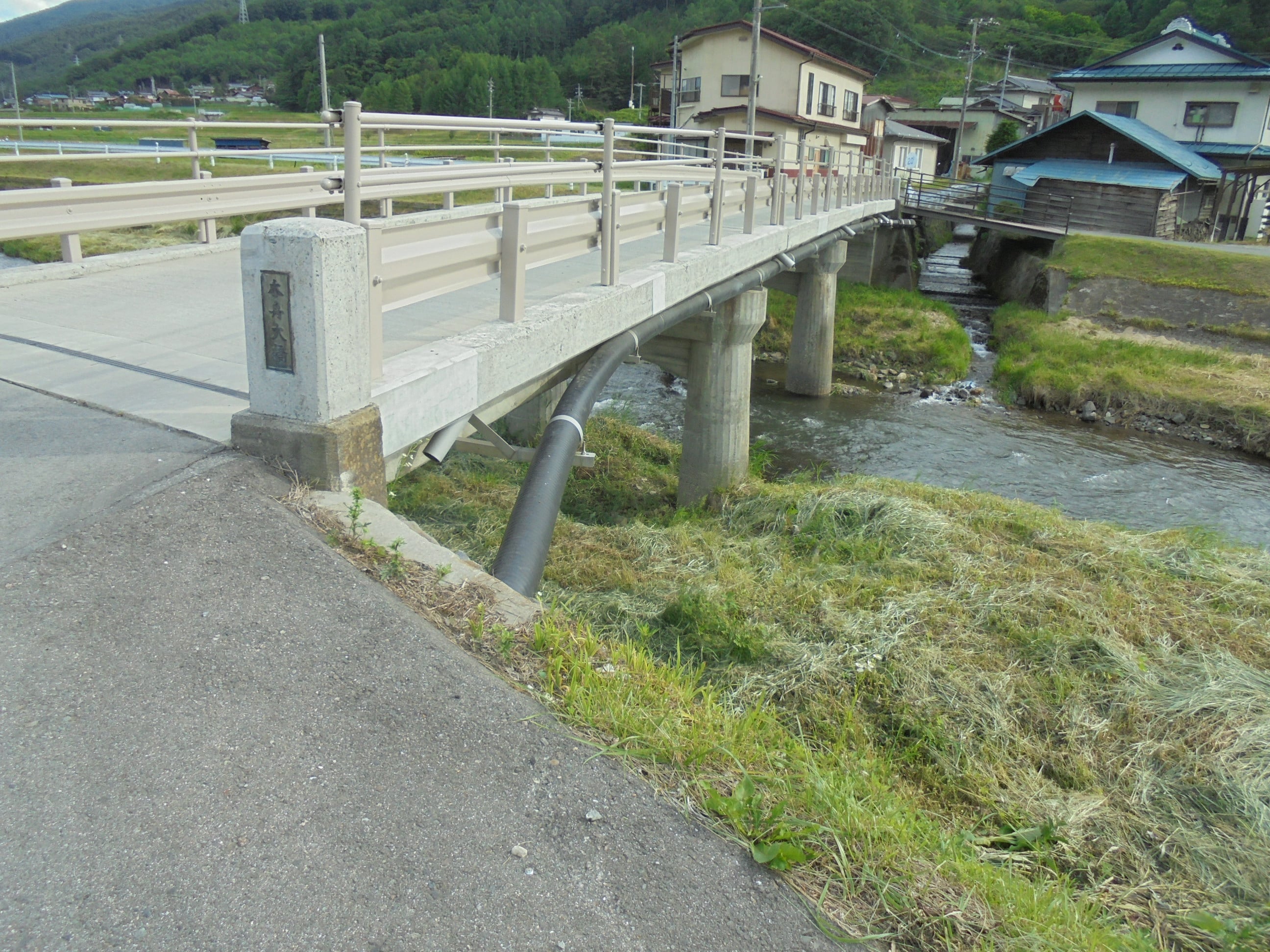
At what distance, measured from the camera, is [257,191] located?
10.7 metres

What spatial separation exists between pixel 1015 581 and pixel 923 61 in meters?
127

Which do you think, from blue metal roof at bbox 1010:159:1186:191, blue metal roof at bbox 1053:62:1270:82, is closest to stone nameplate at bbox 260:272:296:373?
blue metal roof at bbox 1010:159:1186:191

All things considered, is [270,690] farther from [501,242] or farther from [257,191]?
[257,191]

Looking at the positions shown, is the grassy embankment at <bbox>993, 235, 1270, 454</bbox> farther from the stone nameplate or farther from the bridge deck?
the stone nameplate

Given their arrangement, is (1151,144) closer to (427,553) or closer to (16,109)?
(16,109)

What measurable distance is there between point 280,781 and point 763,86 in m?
51.1

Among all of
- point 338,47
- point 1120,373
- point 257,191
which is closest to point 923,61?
point 338,47

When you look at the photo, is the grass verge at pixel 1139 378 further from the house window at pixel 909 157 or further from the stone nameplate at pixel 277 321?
the house window at pixel 909 157

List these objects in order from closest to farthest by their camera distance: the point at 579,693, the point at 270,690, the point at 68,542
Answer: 1. the point at 270,690
2. the point at 579,693
3. the point at 68,542

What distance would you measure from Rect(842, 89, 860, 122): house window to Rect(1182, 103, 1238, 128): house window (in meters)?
17.7

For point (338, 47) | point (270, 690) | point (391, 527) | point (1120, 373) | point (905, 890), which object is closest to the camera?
point (905, 890)

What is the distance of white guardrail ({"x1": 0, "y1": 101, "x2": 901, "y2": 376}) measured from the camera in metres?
5.11

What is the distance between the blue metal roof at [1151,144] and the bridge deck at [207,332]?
32.8m

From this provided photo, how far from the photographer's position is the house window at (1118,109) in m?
42.9
